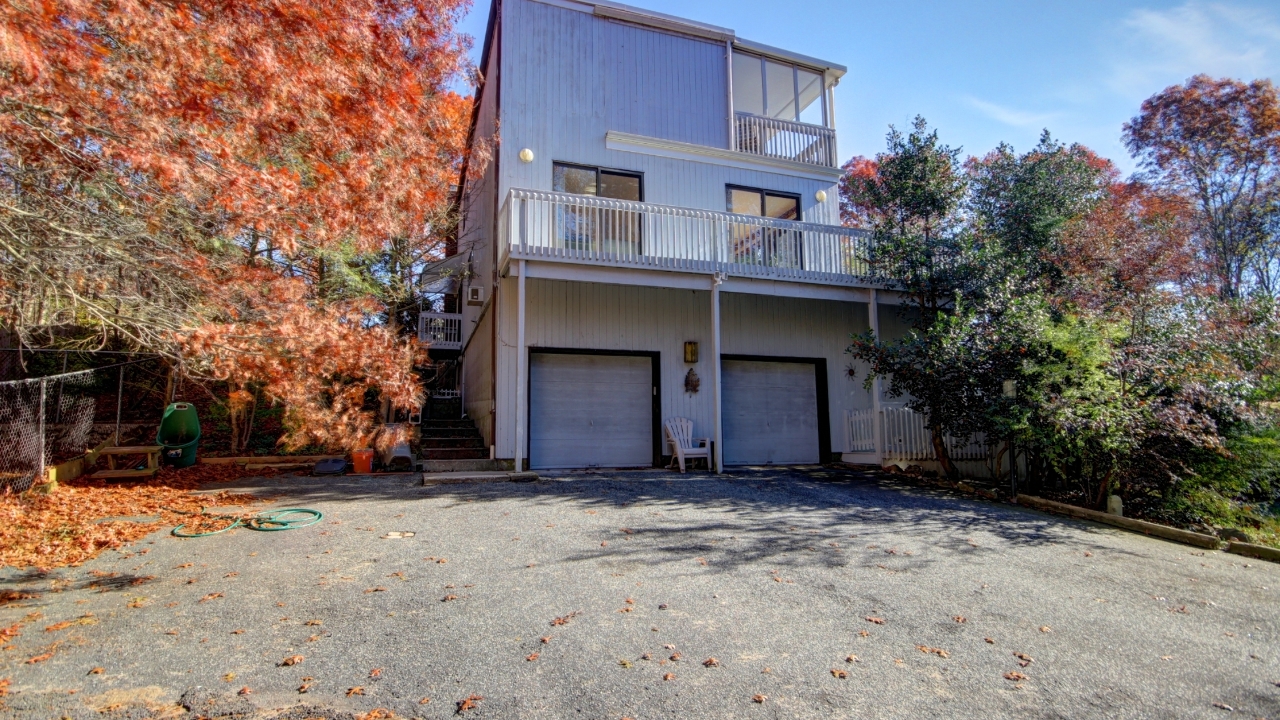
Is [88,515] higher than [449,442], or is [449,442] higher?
[449,442]

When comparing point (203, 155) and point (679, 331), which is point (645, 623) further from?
point (679, 331)

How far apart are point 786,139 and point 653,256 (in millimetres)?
4981

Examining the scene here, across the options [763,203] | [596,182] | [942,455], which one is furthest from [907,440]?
[596,182]

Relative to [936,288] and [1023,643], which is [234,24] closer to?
[1023,643]

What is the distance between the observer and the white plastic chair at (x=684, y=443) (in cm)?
998

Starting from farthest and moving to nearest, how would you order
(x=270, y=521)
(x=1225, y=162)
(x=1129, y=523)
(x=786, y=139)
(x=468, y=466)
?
(x=1225, y=162)
(x=786, y=139)
(x=468, y=466)
(x=1129, y=523)
(x=270, y=521)

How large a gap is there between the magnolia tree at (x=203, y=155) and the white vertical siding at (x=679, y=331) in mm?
2875

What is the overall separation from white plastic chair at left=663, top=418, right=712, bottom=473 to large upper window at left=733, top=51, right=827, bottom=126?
682 centimetres

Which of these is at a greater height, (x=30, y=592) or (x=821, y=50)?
(x=821, y=50)

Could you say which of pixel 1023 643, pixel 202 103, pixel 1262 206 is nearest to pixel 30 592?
pixel 202 103

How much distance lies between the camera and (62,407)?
31.0 feet

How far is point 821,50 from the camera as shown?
12961 mm

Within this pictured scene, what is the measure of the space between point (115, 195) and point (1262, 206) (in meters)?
20.9

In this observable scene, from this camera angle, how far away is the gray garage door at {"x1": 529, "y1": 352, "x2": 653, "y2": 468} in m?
10.3
